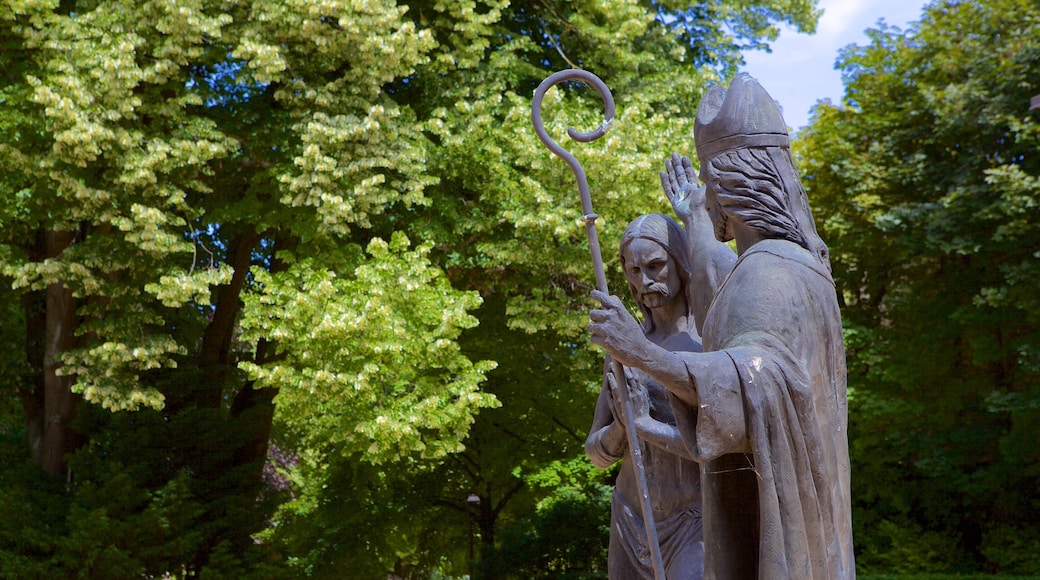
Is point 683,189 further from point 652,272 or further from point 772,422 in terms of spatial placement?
point 772,422

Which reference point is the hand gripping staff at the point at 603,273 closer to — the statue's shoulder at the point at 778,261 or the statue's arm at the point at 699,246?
the statue's shoulder at the point at 778,261

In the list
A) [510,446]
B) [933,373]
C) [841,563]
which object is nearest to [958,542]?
[933,373]

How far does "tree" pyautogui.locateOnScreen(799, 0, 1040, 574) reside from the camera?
845 inches

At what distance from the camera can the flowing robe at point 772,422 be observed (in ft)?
10.8

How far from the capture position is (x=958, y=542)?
969 inches

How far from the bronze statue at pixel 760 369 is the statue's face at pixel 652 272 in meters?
1.13

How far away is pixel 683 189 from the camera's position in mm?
5043

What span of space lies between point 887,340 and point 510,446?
9.09m

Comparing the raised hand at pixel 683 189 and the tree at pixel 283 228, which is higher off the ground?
the tree at pixel 283 228

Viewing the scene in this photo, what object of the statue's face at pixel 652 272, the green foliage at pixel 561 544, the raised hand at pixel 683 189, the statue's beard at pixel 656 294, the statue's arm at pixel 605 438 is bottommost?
the statue's arm at pixel 605 438

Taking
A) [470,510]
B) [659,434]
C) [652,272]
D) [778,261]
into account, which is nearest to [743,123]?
[778,261]

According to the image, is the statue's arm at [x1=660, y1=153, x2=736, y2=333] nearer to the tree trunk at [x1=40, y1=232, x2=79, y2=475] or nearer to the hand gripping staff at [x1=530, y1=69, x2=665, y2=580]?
the hand gripping staff at [x1=530, y1=69, x2=665, y2=580]

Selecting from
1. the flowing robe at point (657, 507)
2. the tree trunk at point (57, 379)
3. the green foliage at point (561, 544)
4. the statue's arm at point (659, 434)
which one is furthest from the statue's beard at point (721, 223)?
the tree trunk at point (57, 379)

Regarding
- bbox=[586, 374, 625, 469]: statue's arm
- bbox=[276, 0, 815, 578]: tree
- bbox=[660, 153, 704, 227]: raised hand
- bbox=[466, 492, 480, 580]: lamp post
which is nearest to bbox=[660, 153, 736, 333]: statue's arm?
bbox=[660, 153, 704, 227]: raised hand
